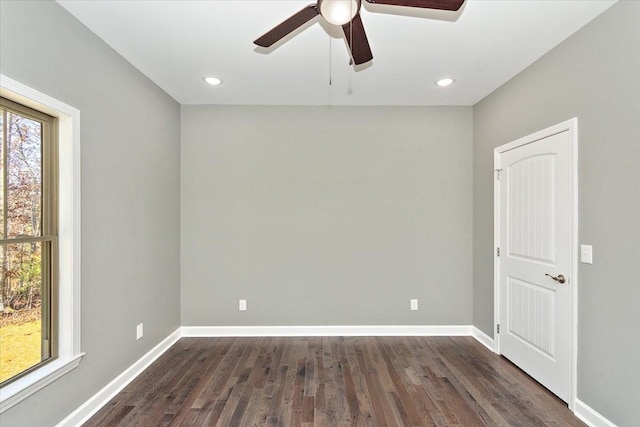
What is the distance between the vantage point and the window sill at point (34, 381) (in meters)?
1.62

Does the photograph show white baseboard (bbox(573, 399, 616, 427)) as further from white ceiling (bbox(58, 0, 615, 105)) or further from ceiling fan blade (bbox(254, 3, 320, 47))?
ceiling fan blade (bbox(254, 3, 320, 47))

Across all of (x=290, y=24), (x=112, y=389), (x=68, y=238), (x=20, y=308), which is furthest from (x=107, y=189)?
(x=290, y=24)

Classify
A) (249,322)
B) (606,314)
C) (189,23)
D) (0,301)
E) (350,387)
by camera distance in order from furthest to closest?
(249,322), (350,387), (189,23), (606,314), (0,301)

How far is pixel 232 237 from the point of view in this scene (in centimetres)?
370

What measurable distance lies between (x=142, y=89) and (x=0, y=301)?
2010 millimetres

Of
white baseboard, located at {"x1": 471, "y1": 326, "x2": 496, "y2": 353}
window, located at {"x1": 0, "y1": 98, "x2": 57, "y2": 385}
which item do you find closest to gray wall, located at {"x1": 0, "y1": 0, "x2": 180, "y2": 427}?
window, located at {"x1": 0, "y1": 98, "x2": 57, "y2": 385}

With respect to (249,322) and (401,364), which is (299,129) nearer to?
(249,322)

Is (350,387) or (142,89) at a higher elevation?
(142,89)

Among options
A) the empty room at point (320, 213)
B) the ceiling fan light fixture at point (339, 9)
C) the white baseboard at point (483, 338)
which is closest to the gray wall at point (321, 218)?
the empty room at point (320, 213)

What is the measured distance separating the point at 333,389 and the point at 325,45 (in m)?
2.71

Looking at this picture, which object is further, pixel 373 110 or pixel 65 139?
pixel 373 110

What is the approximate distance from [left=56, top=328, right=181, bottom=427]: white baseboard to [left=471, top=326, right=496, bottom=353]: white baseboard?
338 centimetres

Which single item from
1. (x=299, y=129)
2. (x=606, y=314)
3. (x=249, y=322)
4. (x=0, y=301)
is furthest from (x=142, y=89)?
(x=606, y=314)

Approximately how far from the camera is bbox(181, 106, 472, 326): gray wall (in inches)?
146
